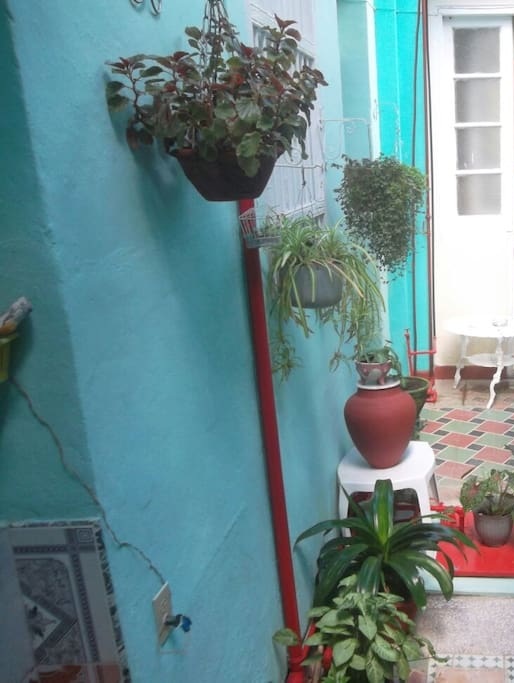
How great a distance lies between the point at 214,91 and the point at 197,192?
303 millimetres

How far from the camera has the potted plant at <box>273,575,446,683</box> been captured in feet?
5.82

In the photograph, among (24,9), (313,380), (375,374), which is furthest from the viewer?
(375,374)

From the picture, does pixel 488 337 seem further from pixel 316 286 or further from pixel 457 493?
pixel 316 286

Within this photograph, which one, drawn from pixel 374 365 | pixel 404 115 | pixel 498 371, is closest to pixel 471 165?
pixel 404 115

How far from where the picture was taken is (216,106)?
A: 3.86ft

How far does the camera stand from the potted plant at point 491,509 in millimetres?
2680

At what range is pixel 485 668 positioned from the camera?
208 centimetres

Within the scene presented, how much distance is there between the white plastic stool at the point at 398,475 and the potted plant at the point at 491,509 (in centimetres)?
19

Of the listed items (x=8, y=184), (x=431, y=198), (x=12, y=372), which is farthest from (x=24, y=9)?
(x=431, y=198)

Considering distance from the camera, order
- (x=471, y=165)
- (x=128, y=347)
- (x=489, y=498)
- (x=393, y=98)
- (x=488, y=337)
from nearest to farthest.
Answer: (x=128, y=347) → (x=489, y=498) → (x=393, y=98) → (x=488, y=337) → (x=471, y=165)

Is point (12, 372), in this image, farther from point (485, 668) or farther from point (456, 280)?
point (456, 280)

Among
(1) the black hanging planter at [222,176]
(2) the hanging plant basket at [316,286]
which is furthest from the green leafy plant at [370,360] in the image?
(1) the black hanging planter at [222,176]

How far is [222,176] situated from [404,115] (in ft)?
12.8

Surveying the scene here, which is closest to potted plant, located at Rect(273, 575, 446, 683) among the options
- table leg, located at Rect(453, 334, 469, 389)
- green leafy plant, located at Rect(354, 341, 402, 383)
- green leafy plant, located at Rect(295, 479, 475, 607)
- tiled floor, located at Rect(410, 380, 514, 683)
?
green leafy plant, located at Rect(295, 479, 475, 607)
